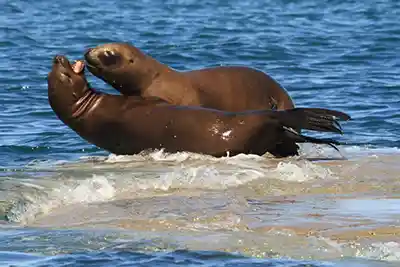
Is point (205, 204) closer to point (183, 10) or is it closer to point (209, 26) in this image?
point (209, 26)

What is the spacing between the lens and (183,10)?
24.4 metres

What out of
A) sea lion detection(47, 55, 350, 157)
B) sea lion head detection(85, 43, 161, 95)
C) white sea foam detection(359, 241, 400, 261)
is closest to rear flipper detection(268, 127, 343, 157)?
sea lion detection(47, 55, 350, 157)

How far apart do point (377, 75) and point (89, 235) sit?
31.6 ft

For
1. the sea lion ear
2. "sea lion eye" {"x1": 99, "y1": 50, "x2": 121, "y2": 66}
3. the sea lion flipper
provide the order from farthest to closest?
1. "sea lion eye" {"x1": 99, "y1": 50, "x2": 121, "y2": 66}
2. the sea lion ear
3. the sea lion flipper

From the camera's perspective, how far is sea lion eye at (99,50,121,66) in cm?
908

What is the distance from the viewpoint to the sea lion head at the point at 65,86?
873 cm

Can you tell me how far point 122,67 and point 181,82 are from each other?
0.50m

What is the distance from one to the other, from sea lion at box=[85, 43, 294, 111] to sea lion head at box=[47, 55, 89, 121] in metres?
0.23

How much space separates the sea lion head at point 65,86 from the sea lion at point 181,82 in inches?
9.0

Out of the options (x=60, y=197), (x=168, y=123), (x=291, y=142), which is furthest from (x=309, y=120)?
(x=60, y=197)

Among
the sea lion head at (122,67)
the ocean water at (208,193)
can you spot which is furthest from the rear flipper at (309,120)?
the sea lion head at (122,67)

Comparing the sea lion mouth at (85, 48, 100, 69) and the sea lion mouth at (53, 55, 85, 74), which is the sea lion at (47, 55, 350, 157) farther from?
the sea lion mouth at (85, 48, 100, 69)

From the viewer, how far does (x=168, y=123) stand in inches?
336

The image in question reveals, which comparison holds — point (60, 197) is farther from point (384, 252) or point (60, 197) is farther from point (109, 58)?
point (384, 252)
